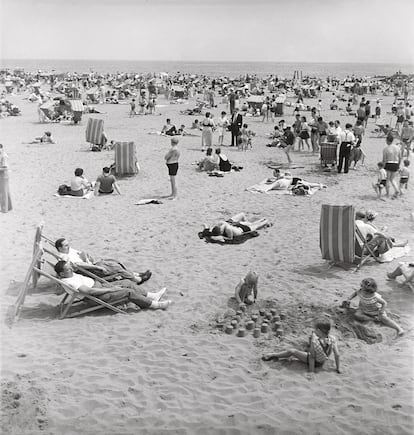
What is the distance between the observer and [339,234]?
7398 millimetres

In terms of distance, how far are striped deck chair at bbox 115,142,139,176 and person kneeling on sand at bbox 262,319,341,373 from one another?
8.76m

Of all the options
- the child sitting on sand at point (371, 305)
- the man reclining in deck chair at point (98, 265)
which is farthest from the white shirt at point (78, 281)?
the child sitting on sand at point (371, 305)

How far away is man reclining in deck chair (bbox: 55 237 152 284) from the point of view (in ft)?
21.0

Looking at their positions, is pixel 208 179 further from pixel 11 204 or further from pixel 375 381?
pixel 375 381

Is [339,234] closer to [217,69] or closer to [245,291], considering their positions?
[245,291]

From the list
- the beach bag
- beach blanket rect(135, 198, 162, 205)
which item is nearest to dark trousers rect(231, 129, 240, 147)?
beach blanket rect(135, 198, 162, 205)

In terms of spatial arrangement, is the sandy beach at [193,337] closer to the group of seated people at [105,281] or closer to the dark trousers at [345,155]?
the group of seated people at [105,281]

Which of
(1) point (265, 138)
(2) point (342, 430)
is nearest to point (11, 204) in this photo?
(2) point (342, 430)

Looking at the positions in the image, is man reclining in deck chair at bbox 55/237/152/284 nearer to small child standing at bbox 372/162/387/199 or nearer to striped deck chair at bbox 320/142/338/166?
small child standing at bbox 372/162/387/199

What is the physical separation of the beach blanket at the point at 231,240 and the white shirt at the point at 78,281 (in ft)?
9.17

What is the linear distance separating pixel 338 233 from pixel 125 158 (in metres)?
7.07

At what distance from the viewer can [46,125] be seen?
2227 centimetres

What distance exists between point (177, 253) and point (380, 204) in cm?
498

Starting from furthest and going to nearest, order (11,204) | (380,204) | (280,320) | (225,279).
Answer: (380,204) < (11,204) < (225,279) < (280,320)
